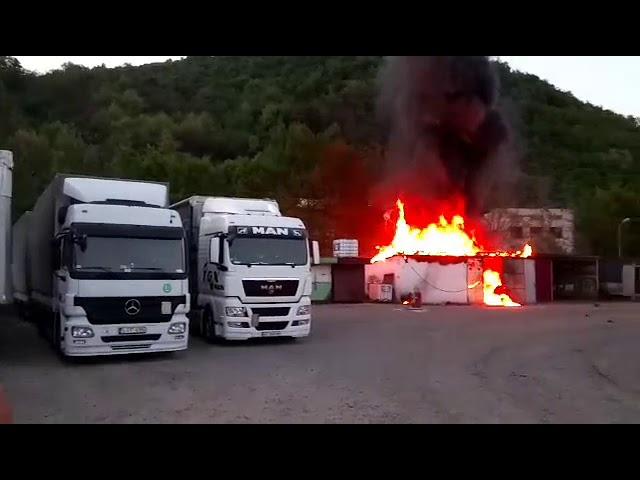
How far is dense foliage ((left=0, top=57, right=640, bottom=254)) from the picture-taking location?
39188 millimetres

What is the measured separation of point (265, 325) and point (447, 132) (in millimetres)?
25098

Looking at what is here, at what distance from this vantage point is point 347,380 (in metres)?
10.0

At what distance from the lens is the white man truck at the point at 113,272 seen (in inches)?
436

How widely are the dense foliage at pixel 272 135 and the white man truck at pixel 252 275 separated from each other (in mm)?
19371

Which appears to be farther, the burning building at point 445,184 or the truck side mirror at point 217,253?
the burning building at point 445,184

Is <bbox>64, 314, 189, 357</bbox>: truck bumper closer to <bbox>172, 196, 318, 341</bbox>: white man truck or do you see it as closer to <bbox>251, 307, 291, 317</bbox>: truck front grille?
<bbox>172, 196, 318, 341</bbox>: white man truck

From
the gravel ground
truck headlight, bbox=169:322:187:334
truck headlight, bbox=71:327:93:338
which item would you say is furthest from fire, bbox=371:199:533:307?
truck headlight, bbox=71:327:93:338

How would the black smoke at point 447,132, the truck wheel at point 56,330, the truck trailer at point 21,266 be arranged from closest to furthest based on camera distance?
1. the truck wheel at point 56,330
2. the truck trailer at point 21,266
3. the black smoke at point 447,132

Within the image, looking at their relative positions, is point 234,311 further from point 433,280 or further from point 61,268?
point 433,280

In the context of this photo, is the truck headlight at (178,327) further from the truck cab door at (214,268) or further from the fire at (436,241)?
the fire at (436,241)

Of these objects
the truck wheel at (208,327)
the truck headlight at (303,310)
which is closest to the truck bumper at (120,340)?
the truck wheel at (208,327)

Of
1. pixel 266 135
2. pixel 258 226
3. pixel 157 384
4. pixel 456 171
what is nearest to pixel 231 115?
pixel 266 135

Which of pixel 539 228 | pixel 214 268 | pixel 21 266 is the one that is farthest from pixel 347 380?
pixel 539 228

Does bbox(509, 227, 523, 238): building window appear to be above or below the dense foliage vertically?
below
